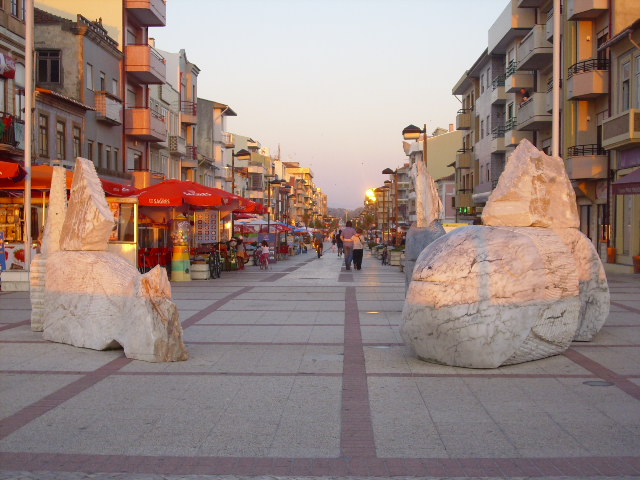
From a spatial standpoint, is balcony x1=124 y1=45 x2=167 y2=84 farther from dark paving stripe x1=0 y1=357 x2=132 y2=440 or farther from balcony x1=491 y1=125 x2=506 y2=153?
dark paving stripe x1=0 y1=357 x2=132 y2=440

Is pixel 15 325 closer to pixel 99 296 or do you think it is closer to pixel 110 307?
pixel 99 296

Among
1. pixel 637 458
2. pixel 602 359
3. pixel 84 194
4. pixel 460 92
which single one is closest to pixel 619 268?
pixel 602 359

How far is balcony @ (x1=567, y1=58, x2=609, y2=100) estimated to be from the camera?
27484 mm

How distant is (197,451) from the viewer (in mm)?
5270

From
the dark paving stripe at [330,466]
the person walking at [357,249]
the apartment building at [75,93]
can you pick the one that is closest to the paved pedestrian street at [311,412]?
the dark paving stripe at [330,466]

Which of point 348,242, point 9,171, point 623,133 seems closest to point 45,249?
point 9,171

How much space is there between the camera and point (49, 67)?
3017 centimetres

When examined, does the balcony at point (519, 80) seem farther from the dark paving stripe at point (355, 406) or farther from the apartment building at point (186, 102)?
the dark paving stripe at point (355, 406)

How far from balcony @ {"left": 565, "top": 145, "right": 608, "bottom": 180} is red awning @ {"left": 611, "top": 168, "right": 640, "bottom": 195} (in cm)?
584

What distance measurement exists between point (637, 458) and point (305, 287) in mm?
14814

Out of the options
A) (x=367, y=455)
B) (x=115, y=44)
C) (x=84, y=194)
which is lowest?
(x=367, y=455)

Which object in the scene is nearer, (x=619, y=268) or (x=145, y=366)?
(x=145, y=366)

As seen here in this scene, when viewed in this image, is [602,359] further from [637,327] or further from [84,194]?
[84,194]

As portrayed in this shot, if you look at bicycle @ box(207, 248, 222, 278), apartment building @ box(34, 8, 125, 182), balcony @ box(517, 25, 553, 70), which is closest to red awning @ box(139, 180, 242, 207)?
bicycle @ box(207, 248, 222, 278)
